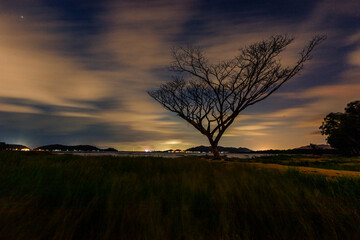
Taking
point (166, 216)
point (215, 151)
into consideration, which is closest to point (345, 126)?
point (215, 151)

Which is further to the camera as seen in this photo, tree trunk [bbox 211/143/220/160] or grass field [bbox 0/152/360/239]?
tree trunk [bbox 211/143/220/160]

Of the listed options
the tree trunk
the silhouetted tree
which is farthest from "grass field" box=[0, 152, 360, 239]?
the silhouetted tree

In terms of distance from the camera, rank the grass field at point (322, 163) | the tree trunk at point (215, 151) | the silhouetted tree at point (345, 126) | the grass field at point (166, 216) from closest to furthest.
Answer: the grass field at point (166, 216) < the grass field at point (322, 163) < the tree trunk at point (215, 151) < the silhouetted tree at point (345, 126)

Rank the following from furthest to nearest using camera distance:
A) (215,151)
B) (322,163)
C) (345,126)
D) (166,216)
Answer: (345,126) < (215,151) < (322,163) < (166,216)

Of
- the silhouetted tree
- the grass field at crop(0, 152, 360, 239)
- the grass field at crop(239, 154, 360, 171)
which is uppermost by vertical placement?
the silhouetted tree

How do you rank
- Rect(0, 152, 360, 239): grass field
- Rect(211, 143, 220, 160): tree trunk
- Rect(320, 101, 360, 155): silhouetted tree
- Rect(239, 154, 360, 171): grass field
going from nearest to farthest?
Rect(0, 152, 360, 239): grass field, Rect(239, 154, 360, 171): grass field, Rect(211, 143, 220, 160): tree trunk, Rect(320, 101, 360, 155): silhouetted tree

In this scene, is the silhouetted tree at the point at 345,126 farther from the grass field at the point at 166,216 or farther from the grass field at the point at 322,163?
the grass field at the point at 166,216

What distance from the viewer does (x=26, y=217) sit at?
1815mm

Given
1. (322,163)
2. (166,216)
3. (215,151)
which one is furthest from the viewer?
(215,151)

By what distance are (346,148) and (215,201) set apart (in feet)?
144

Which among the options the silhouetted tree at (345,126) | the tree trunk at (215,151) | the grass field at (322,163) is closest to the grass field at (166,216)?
the grass field at (322,163)

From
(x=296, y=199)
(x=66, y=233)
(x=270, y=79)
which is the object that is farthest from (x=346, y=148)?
(x=66, y=233)

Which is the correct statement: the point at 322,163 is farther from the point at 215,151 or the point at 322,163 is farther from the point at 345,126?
the point at 345,126

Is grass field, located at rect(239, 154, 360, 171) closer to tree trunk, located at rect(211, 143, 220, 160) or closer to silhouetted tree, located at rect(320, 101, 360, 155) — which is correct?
tree trunk, located at rect(211, 143, 220, 160)
